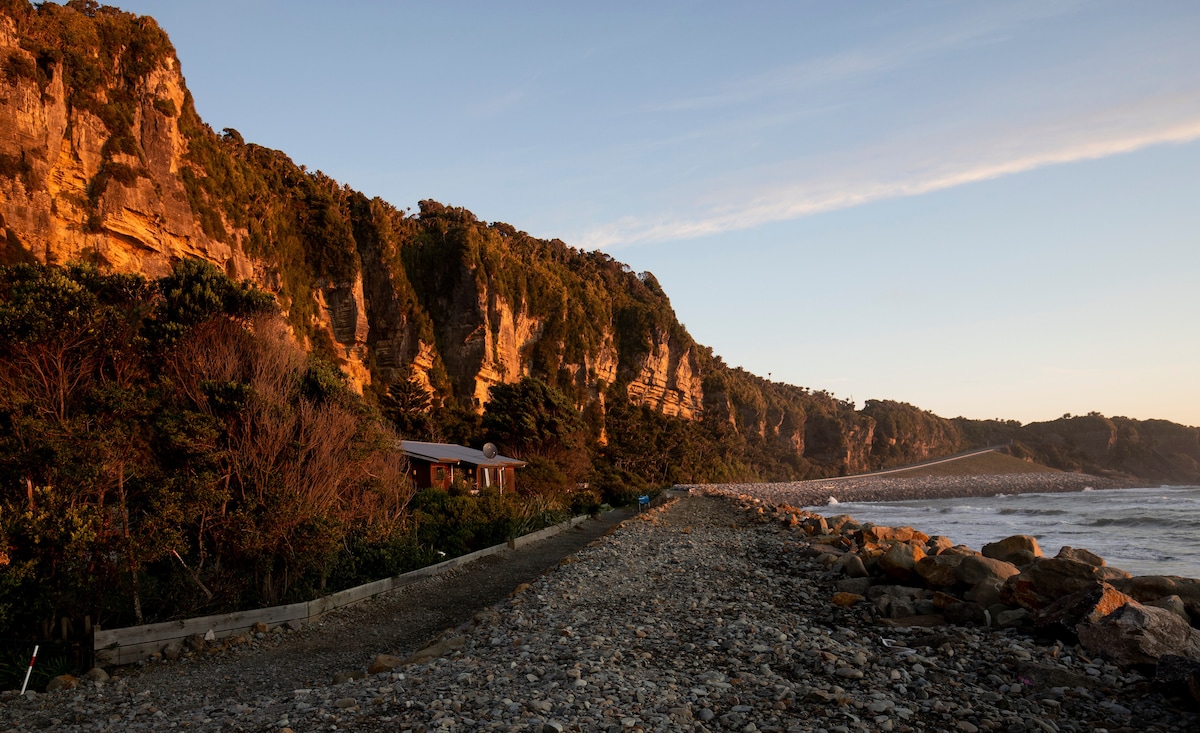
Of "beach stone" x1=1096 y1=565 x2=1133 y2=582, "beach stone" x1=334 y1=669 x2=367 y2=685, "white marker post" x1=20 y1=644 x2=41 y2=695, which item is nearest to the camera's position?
"beach stone" x1=334 y1=669 x2=367 y2=685

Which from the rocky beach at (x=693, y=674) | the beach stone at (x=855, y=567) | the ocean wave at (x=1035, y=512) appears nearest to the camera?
the rocky beach at (x=693, y=674)

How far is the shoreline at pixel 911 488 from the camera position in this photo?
69.4 metres

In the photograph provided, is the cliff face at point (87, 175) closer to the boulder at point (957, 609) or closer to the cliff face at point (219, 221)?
the cliff face at point (219, 221)

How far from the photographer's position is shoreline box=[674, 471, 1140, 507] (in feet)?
228

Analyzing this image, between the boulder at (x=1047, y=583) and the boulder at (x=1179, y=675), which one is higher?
the boulder at (x=1047, y=583)

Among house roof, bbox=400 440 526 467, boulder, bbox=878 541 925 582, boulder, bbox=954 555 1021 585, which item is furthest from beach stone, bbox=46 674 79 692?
house roof, bbox=400 440 526 467

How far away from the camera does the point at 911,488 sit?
8231 cm

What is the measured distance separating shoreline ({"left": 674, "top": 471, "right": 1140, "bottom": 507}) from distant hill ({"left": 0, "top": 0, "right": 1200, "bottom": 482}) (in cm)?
788

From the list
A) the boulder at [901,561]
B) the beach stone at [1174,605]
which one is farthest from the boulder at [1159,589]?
the boulder at [901,561]

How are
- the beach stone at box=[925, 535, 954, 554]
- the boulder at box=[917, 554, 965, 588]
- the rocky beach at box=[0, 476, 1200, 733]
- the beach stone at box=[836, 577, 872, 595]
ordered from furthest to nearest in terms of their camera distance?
the beach stone at box=[925, 535, 954, 554] < the beach stone at box=[836, 577, 872, 595] < the boulder at box=[917, 554, 965, 588] < the rocky beach at box=[0, 476, 1200, 733]

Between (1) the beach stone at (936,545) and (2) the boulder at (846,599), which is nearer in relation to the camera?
(2) the boulder at (846,599)

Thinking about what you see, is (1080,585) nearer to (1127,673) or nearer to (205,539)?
(1127,673)

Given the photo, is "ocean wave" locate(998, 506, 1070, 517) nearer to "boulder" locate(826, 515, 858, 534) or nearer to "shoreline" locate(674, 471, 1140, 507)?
"shoreline" locate(674, 471, 1140, 507)

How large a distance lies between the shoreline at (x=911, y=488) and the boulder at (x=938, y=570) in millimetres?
50617
